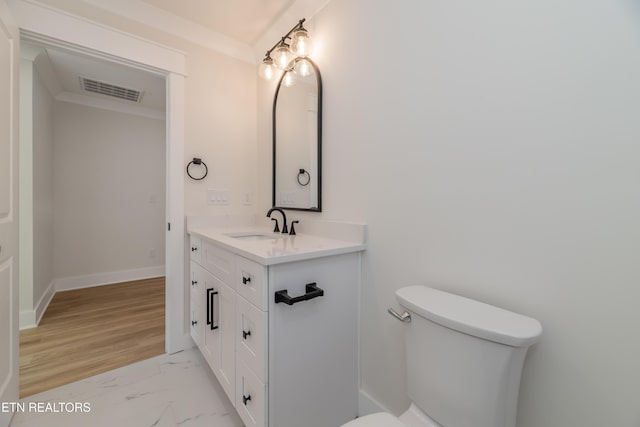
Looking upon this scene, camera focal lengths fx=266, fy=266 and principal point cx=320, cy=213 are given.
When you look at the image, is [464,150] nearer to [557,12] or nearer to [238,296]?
[557,12]

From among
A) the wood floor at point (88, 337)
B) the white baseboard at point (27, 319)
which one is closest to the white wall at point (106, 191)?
the wood floor at point (88, 337)

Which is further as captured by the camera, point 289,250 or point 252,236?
point 252,236

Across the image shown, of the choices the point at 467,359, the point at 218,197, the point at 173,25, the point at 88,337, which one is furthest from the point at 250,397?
the point at 173,25

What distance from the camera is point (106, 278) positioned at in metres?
3.34

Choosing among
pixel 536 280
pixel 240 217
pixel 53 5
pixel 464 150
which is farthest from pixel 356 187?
pixel 53 5

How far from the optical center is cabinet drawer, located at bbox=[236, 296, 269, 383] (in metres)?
1.01

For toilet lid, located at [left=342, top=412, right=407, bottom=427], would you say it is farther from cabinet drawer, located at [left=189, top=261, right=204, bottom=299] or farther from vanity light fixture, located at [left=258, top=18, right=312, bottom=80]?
vanity light fixture, located at [left=258, top=18, right=312, bottom=80]

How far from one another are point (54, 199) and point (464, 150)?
161 inches

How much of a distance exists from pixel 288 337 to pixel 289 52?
1.68 metres

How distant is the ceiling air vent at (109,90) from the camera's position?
2735 millimetres

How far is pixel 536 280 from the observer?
799 millimetres

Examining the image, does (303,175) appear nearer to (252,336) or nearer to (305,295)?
(305,295)

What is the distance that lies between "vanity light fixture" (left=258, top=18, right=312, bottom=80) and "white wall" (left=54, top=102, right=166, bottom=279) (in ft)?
8.24

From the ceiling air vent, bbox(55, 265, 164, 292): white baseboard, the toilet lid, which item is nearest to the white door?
the toilet lid
